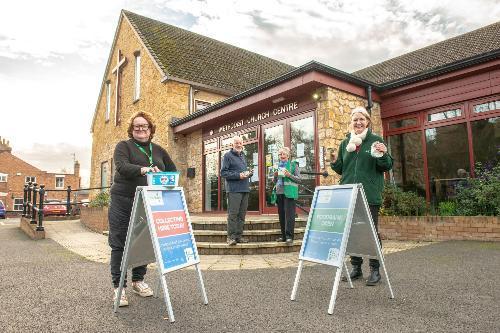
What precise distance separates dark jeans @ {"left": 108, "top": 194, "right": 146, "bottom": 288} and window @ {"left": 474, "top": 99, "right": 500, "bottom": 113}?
8.02m

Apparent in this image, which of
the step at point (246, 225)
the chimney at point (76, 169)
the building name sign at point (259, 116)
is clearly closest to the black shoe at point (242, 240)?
the step at point (246, 225)

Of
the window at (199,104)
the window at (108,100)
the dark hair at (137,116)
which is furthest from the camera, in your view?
the window at (108,100)

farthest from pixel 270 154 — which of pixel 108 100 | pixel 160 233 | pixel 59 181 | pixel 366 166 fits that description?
pixel 59 181

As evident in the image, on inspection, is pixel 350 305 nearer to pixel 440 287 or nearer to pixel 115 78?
pixel 440 287

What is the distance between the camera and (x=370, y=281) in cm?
372

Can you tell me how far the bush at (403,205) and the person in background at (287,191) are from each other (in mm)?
2779

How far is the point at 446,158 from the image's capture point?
27.5 ft

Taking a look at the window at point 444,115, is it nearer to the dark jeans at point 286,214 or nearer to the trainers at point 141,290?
the dark jeans at point 286,214

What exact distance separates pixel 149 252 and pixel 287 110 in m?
6.67

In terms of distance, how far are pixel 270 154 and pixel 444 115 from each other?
4.44 m

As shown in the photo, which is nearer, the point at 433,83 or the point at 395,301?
the point at 395,301

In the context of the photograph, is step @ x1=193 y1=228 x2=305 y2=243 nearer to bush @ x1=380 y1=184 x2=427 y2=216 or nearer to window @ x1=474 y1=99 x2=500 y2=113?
bush @ x1=380 y1=184 x2=427 y2=216

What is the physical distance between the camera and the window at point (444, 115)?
8250 mm

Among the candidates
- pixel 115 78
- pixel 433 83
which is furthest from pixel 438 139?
pixel 115 78
